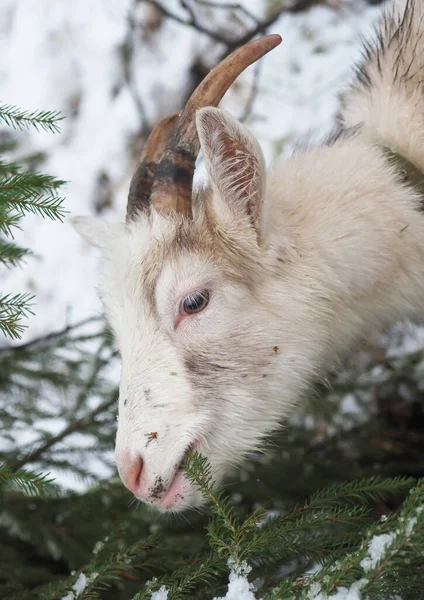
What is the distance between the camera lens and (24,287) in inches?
287

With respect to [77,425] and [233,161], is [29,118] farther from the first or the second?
[77,425]

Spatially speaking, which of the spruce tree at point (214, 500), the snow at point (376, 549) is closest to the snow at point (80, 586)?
the spruce tree at point (214, 500)

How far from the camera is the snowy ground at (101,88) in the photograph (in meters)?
6.26

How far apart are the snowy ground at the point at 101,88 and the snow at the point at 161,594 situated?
4715 mm

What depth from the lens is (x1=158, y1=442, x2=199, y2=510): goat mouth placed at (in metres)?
2.33

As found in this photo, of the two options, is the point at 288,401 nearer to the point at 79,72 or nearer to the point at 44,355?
the point at 44,355

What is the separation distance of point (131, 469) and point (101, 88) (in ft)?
20.6

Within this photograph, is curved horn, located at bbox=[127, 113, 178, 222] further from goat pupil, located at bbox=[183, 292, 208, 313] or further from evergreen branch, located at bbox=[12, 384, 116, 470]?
evergreen branch, located at bbox=[12, 384, 116, 470]

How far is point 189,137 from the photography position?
8.21 feet

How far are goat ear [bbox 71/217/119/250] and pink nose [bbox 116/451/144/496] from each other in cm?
108

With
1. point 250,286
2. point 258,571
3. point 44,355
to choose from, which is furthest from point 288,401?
point 44,355

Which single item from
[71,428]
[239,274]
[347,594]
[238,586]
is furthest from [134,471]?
[71,428]

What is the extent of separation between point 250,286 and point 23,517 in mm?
1715

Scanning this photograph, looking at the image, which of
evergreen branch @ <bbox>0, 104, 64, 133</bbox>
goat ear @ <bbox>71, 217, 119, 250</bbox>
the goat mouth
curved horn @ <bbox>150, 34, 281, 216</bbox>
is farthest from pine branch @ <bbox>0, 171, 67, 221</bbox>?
the goat mouth
